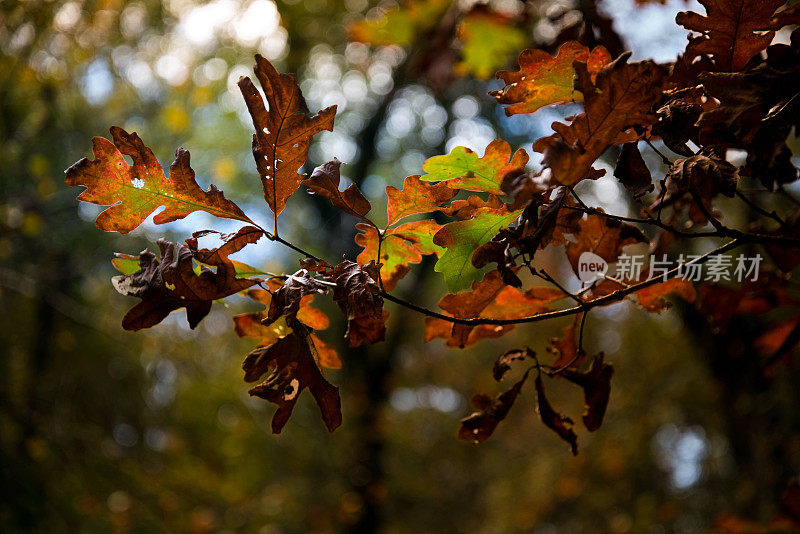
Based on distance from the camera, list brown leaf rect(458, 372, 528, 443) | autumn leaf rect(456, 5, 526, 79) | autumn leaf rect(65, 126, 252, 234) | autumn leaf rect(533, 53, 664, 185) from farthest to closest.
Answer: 1. autumn leaf rect(456, 5, 526, 79)
2. brown leaf rect(458, 372, 528, 443)
3. autumn leaf rect(65, 126, 252, 234)
4. autumn leaf rect(533, 53, 664, 185)

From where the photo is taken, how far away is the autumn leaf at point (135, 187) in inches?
30.3

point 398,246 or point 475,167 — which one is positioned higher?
Result: point 475,167

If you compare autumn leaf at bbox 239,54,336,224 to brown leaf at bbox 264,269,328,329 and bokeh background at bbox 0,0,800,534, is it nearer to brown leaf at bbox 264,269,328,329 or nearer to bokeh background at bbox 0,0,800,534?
brown leaf at bbox 264,269,328,329

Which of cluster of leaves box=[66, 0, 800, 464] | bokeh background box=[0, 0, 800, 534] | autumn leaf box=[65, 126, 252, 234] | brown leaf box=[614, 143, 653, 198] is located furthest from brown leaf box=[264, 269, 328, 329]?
bokeh background box=[0, 0, 800, 534]

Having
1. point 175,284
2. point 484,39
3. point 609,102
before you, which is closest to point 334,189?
point 175,284

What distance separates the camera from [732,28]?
0.72 metres

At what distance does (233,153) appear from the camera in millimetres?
5484

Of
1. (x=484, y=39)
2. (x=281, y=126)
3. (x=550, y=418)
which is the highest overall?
(x=281, y=126)

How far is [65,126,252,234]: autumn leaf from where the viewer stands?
2.52 ft

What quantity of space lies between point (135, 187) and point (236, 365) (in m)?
4.66

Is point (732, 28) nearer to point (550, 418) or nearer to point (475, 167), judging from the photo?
point (475, 167)

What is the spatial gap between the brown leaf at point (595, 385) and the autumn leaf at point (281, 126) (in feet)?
1.55

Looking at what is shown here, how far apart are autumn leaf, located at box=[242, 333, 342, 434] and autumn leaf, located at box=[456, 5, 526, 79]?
6.17ft

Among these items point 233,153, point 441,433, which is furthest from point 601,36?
point 441,433
